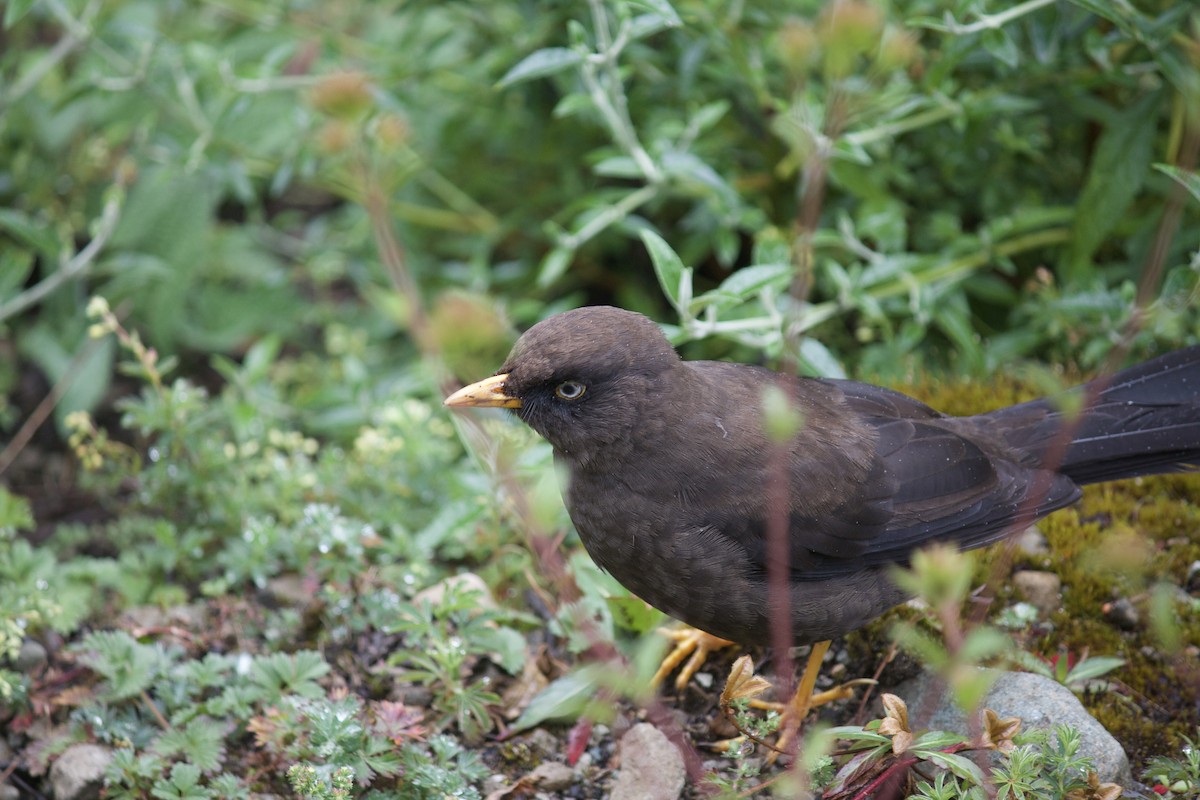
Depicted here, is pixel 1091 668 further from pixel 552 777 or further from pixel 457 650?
pixel 457 650

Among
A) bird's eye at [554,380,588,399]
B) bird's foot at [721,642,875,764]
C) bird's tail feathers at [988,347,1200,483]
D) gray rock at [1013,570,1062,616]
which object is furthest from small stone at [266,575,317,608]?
bird's tail feathers at [988,347,1200,483]

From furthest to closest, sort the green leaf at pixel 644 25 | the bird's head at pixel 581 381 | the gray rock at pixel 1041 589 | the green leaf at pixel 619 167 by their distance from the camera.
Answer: the green leaf at pixel 619 167 → the green leaf at pixel 644 25 → the gray rock at pixel 1041 589 → the bird's head at pixel 581 381

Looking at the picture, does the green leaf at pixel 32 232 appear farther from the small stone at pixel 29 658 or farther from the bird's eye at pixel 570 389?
the bird's eye at pixel 570 389

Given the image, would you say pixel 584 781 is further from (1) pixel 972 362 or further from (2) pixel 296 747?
(1) pixel 972 362

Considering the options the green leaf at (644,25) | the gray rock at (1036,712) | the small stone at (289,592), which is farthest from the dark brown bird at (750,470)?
the green leaf at (644,25)

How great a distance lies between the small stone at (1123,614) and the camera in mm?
3906

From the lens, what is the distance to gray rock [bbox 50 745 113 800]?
11.7ft

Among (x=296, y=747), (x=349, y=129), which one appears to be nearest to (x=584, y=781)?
(x=296, y=747)

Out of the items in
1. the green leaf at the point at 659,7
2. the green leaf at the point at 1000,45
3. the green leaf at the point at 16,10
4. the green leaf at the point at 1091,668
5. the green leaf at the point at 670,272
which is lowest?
the green leaf at the point at 1091,668

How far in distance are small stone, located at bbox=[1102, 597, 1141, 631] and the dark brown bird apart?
47 cm

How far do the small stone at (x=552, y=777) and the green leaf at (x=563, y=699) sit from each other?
0.16 metres

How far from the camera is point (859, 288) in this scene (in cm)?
485

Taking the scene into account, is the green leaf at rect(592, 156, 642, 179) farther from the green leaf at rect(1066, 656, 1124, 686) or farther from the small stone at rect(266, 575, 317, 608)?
the green leaf at rect(1066, 656, 1124, 686)

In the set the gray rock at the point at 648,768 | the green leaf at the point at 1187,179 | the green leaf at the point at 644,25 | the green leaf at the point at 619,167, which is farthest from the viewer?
the green leaf at the point at 619,167
